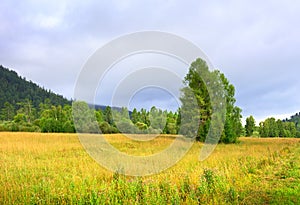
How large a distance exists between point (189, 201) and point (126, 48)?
572cm

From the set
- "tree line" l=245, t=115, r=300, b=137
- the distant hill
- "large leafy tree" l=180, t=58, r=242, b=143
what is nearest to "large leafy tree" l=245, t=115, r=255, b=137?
"tree line" l=245, t=115, r=300, b=137

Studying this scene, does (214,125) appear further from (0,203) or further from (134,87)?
(0,203)

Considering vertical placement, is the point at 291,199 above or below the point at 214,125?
below

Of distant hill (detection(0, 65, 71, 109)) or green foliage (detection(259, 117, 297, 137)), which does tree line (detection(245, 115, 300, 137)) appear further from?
distant hill (detection(0, 65, 71, 109))

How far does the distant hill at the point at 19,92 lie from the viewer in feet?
417

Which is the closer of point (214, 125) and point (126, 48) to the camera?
point (126, 48)

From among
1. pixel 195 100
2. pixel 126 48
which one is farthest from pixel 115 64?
pixel 195 100

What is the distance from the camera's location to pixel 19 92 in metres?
144

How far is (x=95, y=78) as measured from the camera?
7590 mm

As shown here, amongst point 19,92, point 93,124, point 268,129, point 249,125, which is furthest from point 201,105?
point 19,92

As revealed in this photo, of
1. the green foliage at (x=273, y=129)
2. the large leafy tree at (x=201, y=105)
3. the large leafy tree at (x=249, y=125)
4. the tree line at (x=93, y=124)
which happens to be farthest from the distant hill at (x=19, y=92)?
the large leafy tree at (x=201, y=105)

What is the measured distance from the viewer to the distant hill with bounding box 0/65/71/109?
417ft

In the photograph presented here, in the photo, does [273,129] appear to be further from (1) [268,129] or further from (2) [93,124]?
(2) [93,124]

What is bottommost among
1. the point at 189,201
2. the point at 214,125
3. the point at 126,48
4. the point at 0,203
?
the point at 0,203
